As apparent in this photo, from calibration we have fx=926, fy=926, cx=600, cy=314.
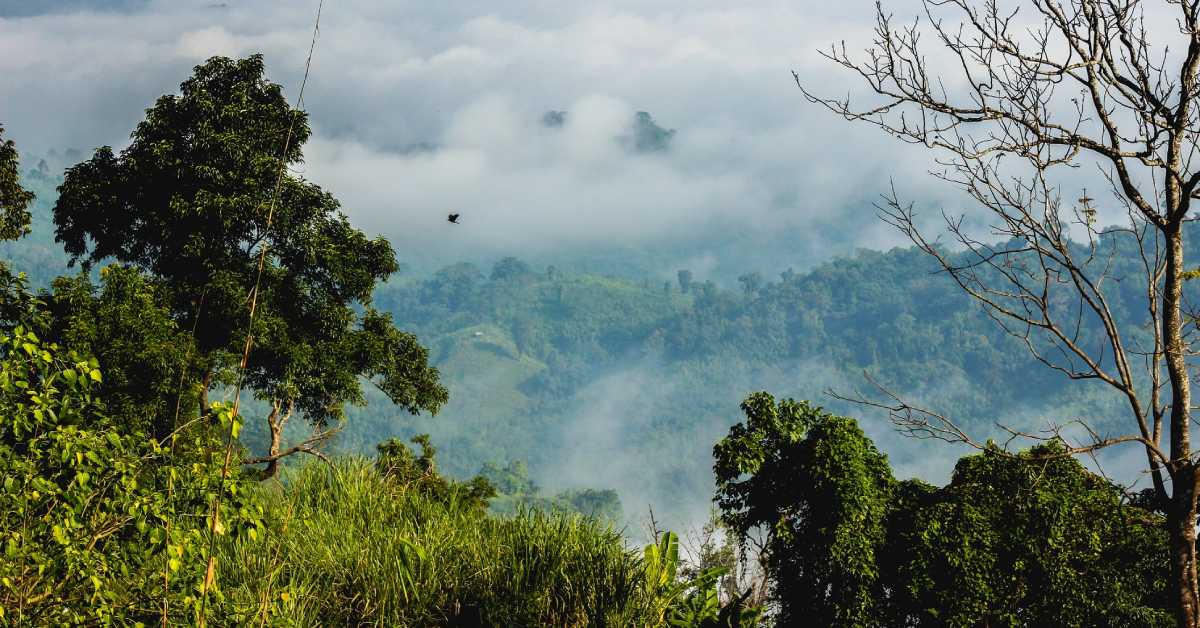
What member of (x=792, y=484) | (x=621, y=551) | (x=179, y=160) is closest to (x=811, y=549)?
(x=792, y=484)

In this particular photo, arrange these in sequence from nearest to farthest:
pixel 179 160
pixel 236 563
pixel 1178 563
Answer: pixel 1178 563, pixel 236 563, pixel 179 160

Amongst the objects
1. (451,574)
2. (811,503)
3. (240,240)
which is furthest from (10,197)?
(811,503)

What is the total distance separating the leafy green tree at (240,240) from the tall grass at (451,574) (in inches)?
393

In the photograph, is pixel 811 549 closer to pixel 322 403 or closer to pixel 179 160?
pixel 322 403

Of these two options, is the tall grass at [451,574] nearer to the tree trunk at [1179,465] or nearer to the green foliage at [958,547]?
the tree trunk at [1179,465]

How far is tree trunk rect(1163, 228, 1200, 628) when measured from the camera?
5.72 meters

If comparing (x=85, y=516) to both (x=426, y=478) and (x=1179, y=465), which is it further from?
(x=426, y=478)

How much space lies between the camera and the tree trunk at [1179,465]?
5719 mm

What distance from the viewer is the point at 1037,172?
6.01m

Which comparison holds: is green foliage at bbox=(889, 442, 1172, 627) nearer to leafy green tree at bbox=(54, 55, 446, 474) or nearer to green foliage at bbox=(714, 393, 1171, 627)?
green foliage at bbox=(714, 393, 1171, 627)

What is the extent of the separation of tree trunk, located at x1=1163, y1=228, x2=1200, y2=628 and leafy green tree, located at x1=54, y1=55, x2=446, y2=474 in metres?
15.4

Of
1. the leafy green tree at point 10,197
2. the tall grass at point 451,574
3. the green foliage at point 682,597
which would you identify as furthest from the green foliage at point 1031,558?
the leafy green tree at point 10,197

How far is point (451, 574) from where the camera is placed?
28.1ft

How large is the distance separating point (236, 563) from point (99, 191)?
1402 centimetres
